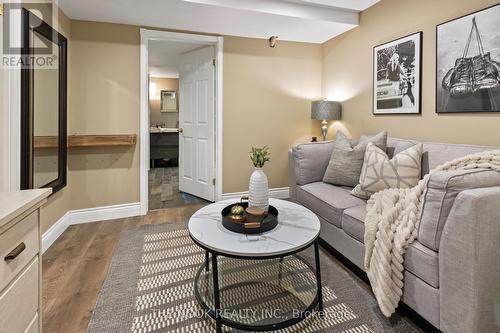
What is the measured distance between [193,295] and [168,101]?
667cm

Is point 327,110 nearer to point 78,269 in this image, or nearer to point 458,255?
point 458,255

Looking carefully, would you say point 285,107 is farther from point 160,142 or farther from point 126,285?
point 160,142

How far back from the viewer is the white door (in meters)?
3.72

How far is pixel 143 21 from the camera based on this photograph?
3.07 meters

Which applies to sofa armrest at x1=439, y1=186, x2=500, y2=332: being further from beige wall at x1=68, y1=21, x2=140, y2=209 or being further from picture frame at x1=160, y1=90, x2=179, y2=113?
picture frame at x1=160, y1=90, x2=179, y2=113

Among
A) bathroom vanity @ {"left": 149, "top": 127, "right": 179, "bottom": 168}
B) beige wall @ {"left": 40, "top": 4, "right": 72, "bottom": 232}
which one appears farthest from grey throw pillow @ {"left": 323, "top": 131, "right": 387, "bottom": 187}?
bathroom vanity @ {"left": 149, "top": 127, "right": 179, "bottom": 168}

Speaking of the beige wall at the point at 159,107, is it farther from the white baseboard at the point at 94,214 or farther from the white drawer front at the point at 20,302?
the white drawer front at the point at 20,302

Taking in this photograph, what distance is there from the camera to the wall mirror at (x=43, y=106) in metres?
2.01

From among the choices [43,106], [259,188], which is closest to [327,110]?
[259,188]

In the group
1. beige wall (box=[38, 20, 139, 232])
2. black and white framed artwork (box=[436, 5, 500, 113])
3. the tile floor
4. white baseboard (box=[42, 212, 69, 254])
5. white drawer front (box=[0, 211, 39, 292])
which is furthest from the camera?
the tile floor

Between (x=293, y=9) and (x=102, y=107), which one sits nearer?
(x=293, y=9)

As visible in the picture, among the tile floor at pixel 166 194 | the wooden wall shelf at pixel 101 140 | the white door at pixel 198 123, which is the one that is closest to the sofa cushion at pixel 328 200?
the white door at pixel 198 123

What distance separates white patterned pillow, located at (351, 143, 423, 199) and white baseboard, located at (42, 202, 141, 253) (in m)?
2.53

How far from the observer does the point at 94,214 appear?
3.12 m
